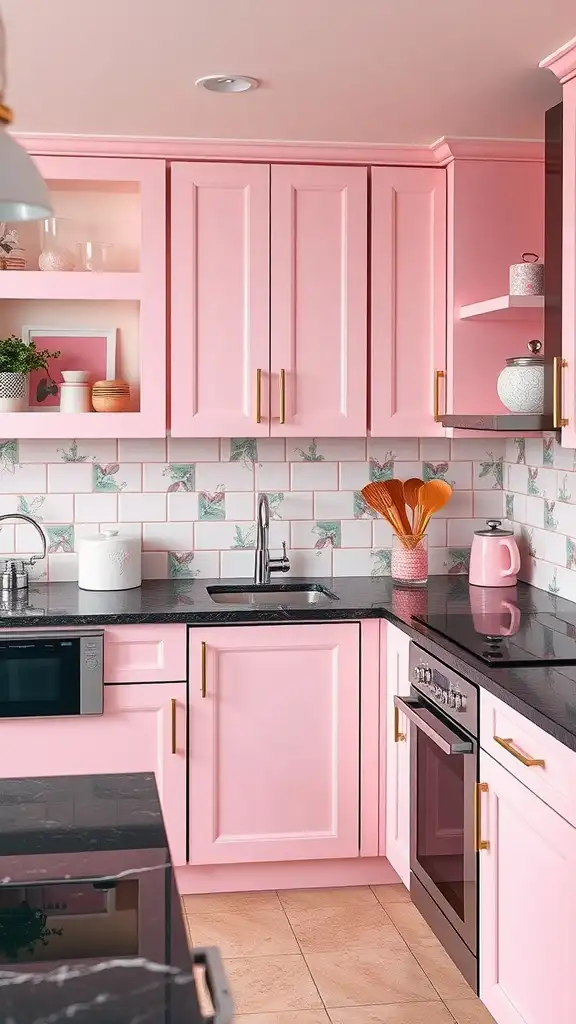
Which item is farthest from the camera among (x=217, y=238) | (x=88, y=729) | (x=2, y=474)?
(x=2, y=474)

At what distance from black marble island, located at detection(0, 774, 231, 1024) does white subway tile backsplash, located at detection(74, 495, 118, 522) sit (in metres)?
2.11

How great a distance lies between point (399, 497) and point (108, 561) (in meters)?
1.01

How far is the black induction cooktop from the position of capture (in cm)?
266

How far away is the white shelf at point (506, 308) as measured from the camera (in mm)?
3234

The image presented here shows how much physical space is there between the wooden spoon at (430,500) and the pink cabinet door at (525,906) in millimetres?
1409

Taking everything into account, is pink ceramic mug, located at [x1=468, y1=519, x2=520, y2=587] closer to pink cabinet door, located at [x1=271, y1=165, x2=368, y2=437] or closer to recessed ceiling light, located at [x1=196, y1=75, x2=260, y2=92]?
pink cabinet door, located at [x1=271, y1=165, x2=368, y2=437]

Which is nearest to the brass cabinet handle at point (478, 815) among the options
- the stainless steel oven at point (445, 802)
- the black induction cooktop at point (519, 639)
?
the stainless steel oven at point (445, 802)

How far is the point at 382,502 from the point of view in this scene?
390 cm

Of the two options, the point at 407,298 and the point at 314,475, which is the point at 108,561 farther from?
the point at 407,298

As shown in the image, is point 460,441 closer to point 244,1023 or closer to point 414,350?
point 414,350

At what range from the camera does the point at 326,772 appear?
11.5ft

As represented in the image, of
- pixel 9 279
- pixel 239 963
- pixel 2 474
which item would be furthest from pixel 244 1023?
pixel 9 279

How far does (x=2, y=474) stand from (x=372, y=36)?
6.52 ft

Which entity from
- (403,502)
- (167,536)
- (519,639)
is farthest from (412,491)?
(519,639)
